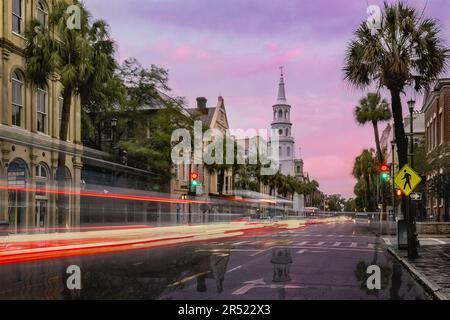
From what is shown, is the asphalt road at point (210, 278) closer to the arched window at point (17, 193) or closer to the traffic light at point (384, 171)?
the arched window at point (17, 193)

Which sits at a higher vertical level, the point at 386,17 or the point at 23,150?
the point at 386,17

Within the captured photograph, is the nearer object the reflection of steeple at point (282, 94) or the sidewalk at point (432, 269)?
the sidewalk at point (432, 269)

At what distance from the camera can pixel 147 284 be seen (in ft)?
39.2

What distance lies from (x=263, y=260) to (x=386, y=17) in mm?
10729

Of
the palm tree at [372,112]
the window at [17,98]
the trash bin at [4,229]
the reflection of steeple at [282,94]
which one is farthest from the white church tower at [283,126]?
the trash bin at [4,229]

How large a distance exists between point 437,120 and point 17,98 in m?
35.3

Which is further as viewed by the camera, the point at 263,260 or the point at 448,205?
the point at 448,205

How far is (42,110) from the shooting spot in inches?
1363

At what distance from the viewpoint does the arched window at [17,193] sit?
1143 inches

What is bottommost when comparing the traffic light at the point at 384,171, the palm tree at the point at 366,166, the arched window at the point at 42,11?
the traffic light at the point at 384,171

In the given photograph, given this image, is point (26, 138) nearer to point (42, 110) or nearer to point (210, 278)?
point (42, 110)

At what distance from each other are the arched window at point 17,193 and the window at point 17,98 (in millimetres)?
2415
